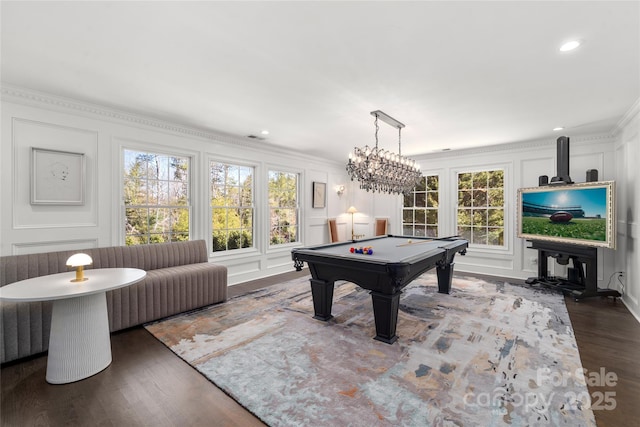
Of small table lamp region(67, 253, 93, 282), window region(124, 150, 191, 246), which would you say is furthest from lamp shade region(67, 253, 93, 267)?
window region(124, 150, 191, 246)

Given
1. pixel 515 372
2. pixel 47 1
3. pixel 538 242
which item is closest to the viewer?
pixel 47 1

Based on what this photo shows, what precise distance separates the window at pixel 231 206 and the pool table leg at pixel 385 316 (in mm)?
3092

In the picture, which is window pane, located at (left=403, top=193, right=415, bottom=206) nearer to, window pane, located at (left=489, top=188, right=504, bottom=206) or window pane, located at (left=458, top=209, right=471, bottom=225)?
window pane, located at (left=458, top=209, right=471, bottom=225)

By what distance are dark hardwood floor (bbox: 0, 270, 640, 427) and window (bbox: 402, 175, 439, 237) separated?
12.3 ft

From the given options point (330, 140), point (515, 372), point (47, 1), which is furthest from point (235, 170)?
point (515, 372)

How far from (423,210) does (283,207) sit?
3.20 meters

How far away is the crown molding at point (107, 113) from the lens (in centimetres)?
297

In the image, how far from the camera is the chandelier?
3434mm

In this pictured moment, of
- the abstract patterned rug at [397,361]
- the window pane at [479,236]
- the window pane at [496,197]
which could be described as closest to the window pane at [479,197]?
the window pane at [496,197]

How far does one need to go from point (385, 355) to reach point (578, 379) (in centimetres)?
144

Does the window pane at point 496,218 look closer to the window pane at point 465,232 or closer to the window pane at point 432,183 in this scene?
the window pane at point 465,232

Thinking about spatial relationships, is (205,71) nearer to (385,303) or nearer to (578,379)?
(385,303)

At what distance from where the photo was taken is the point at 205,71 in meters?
2.59

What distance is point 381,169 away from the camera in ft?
11.8
